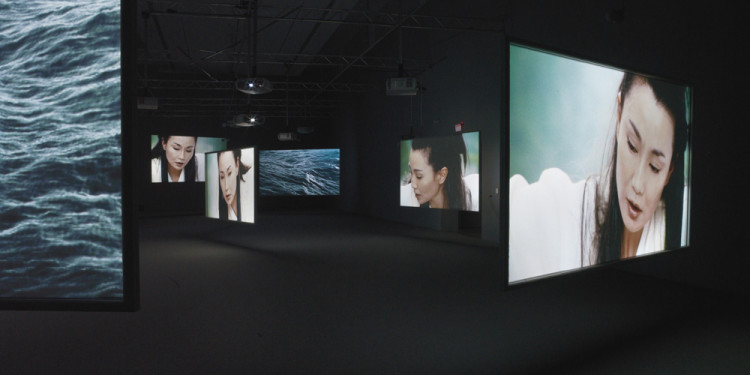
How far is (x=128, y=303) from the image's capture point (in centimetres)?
202

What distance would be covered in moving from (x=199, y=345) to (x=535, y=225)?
250 centimetres

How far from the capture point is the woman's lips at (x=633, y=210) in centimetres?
304

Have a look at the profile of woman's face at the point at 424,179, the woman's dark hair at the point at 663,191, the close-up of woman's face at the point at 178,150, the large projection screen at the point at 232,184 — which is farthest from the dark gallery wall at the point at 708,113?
the close-up of woman's face at the point at 178,150

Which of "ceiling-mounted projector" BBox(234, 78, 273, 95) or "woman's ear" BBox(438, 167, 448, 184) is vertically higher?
"ceiling-mounted projector" BBox(234, 78, 273, 95)

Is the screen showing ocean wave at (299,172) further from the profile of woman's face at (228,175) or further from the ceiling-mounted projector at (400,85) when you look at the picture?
the ceiling-mounted projector at (400,85)

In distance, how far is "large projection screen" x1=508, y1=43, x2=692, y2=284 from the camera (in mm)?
2365

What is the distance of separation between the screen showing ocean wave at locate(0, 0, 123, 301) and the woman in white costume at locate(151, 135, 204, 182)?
1469 cm

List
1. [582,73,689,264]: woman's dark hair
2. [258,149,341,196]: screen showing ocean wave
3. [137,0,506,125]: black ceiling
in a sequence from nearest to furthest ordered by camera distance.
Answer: [582,73,689,264]: woman's dark hair
[137,0,506,125]: black ceiling
[258,149,341,196]: screen showing ocean wave

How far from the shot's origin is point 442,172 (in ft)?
29.4

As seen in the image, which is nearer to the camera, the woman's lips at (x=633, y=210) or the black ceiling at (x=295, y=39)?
the woman's lips at (x=633, y=210)

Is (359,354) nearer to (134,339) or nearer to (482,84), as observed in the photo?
(134,339)

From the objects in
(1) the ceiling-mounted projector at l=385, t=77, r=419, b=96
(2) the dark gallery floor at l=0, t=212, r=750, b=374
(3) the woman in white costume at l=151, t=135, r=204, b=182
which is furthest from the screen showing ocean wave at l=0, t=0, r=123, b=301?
(3) the woman in white costume at l=151, t=135, r=204, b=182

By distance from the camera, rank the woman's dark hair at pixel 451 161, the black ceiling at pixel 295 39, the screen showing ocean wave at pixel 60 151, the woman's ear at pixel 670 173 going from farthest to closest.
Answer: the woman's dark hair at pixel 451 161 → the black ceiling at pixel 295 39 → the woman's ear at pixel 670 173 → the screen showing ocean wave at pixel 60 151

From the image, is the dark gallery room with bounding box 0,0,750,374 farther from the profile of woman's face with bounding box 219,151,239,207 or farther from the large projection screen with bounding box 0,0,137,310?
the profile of woman's face with bounding box 219,151,239,207
